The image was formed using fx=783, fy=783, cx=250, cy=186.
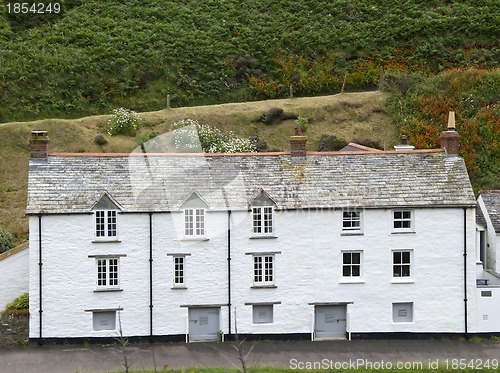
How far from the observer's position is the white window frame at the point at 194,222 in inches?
1405

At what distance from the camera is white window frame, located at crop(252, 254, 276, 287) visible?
117 feet

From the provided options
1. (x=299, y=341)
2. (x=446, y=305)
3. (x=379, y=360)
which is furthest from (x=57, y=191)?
(x=446, y=305)

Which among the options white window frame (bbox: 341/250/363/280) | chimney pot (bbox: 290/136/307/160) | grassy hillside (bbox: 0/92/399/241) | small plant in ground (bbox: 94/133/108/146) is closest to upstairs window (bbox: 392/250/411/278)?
white window frame (bbox: 341/250/363/280)

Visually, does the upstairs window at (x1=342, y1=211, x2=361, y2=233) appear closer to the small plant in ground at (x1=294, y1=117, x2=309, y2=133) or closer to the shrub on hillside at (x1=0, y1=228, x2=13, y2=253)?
the shrub on hillside at (x1=0, y1=228, x2=13, y2=253)

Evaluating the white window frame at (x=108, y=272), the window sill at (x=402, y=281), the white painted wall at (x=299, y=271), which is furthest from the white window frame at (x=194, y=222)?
the window sill at (x=402, y=281)

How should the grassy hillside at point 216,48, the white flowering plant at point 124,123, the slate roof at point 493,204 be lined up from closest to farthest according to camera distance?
1. the slate roof at point 493,204
2. the white flowering plant at point 124,123
3. the grassy hillside at point 216,48

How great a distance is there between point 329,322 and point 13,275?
50.1ft

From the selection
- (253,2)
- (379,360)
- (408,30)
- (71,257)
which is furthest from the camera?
(253,2)

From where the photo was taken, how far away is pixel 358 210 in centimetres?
3591

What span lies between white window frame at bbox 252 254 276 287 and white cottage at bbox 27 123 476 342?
0.15 feet

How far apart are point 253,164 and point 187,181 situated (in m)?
3.25

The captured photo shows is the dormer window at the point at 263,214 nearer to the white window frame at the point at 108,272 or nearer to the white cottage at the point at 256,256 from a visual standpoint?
the white cottage at the point at 256,256

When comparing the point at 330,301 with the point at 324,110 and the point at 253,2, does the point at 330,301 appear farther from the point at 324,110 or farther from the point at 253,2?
the point at 253,2

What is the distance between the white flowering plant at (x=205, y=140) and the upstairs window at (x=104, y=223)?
1718 cm
